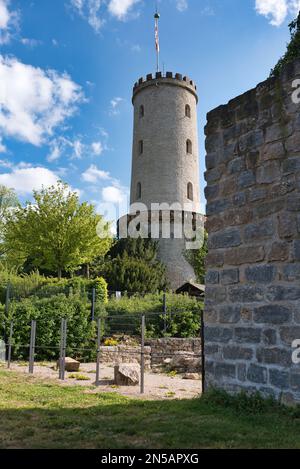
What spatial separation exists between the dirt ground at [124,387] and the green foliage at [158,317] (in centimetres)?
387

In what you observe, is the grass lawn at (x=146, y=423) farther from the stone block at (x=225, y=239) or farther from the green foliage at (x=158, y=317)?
the green foliage at (x=158, y=317)

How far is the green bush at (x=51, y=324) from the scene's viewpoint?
12.4 m

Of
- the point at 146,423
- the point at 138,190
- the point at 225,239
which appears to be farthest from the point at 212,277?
the point at 138,190

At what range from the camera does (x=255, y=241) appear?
5.18 meters

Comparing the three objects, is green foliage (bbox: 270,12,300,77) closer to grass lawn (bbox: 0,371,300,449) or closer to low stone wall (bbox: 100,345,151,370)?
grass lawn (bbox: 0,371,300,449)

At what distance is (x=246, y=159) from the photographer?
545 centimetres

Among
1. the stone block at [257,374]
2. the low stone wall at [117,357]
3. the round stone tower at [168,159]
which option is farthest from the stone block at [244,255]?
the round stone tower at [168,159]

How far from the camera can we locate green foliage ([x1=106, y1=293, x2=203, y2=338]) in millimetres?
15477

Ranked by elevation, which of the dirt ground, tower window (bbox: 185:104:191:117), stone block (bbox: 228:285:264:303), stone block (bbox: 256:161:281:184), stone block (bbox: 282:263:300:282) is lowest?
the dirt ground

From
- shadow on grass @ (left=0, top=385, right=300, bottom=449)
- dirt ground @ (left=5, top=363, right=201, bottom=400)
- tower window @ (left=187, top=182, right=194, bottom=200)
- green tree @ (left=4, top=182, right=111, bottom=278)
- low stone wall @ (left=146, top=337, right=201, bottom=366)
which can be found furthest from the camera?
tower window @ (left=187, top=182, right=194, bottom=200)

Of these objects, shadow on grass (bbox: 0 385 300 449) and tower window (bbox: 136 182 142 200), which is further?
tower window (bbox: 136 182 142 200)

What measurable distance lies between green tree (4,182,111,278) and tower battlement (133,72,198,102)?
37.7 feet

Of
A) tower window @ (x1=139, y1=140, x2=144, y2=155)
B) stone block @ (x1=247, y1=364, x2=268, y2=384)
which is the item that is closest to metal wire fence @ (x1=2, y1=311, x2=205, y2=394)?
stone block @ (x1=247, y1=364, x2=268, y2=384)

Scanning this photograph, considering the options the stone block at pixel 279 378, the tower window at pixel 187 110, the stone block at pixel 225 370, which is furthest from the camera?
the tower window at pixel 187 110
